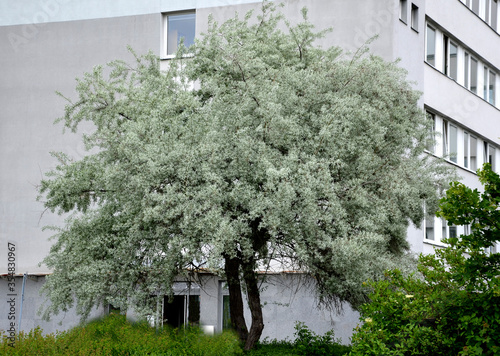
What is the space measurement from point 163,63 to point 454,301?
18.7 m

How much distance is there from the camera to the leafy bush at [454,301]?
294 inches

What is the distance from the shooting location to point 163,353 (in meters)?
12.1

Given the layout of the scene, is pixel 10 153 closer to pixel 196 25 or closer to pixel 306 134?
pixel 196 25

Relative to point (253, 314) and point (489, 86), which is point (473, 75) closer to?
point (489, 86)

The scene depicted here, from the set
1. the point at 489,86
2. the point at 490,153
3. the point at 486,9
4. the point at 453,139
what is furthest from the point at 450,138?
the point at 486,9

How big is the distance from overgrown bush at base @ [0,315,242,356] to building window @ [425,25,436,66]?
14470 millimetres

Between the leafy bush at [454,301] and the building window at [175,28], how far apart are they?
59.9 feet

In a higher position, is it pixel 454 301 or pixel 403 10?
pixel 403 10

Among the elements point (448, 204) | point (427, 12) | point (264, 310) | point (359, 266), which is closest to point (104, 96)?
point (359, 266)

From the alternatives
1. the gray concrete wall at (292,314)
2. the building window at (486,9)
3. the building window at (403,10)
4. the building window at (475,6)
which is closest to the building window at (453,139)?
the building window at (403,10)

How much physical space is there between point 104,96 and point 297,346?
6682 millimetres

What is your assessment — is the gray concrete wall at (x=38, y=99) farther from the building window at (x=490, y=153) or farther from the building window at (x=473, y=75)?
the building window at (x=490, y=153)

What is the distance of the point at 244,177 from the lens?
43.0ft

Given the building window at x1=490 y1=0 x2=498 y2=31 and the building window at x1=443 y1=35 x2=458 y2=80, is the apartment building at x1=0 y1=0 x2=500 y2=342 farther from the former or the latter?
the building window at x1=490 y1=0 x2=498 y2=31
